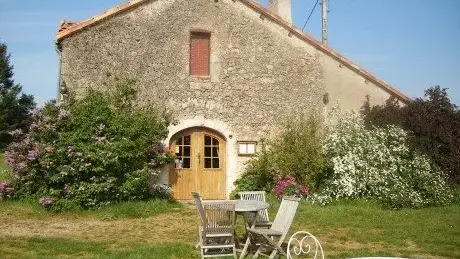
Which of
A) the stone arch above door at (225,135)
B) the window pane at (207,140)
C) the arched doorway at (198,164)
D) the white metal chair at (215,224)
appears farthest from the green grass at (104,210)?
the white metal chair at (215,224)

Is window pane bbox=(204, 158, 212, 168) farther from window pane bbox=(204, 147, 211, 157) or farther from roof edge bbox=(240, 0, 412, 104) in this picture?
roof edge bbox=(240, 0, 412, 104)

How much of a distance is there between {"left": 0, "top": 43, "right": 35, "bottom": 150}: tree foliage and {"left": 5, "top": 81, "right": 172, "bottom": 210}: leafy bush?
22.4 m

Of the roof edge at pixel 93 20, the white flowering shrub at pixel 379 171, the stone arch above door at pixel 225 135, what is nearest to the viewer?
the white flowering shrub at pixel 379 171

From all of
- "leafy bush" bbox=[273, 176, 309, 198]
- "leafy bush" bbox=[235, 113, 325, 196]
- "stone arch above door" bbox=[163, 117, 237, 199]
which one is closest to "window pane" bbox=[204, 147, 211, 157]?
"stone arch above door" bbox=[163, 117, 237, 199]

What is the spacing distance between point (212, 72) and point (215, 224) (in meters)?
7.62

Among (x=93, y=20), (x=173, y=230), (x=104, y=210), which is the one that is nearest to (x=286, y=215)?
(x=173, y=230)

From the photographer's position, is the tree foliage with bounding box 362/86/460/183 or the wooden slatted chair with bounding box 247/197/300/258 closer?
the wooden slatted chair with bounding box 247/197/300/258

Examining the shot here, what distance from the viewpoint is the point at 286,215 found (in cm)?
684

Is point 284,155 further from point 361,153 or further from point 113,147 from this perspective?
point 113,147

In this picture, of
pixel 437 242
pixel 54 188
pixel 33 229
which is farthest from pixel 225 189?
pixel 437 242

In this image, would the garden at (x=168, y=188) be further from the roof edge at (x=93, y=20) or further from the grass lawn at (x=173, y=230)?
the roof edge at (x=93, y=20)

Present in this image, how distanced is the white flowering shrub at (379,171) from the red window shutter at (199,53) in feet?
14.6

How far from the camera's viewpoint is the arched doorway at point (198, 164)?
13383mm

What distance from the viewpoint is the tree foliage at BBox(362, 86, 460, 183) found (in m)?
12.2
